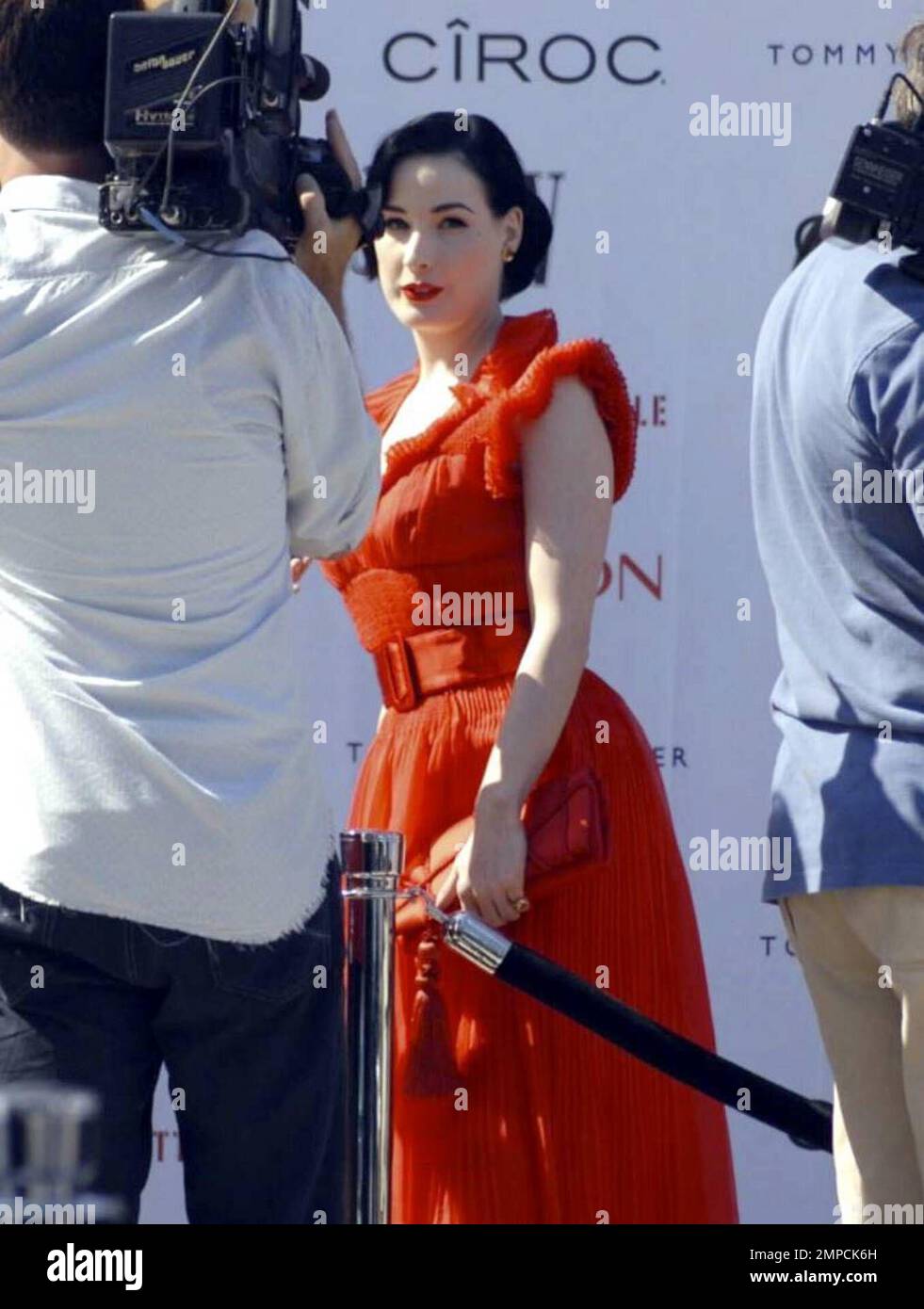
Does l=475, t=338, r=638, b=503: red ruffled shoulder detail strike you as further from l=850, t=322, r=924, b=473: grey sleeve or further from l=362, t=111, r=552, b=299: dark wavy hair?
l=850, t=322, r=924, b=473: grey sleeve

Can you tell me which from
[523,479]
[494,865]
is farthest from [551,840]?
[523,479]

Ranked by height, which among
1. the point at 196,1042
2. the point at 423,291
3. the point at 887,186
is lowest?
the point at 196,1042

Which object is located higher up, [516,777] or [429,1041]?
[516,777]

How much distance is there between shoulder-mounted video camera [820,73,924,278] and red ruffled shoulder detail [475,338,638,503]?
61cm

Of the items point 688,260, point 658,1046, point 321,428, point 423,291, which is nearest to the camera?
point 321,428

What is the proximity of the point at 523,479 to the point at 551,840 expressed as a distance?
44 centimetres

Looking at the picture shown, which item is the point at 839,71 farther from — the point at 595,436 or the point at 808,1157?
the point at 808,1157

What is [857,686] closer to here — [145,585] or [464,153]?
[145,585]

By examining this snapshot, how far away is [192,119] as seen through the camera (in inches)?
82.6

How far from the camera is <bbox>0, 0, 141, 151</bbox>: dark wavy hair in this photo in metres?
2.11

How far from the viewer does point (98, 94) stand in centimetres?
214

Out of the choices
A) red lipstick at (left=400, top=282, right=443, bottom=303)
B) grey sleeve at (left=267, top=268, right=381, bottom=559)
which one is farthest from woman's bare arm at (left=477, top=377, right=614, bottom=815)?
grey sleeve at (left=267, top=268, right=381, bottom=559)

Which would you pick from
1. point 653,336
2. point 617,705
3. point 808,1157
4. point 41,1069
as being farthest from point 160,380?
point 808,1157

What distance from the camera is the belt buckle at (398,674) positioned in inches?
117
